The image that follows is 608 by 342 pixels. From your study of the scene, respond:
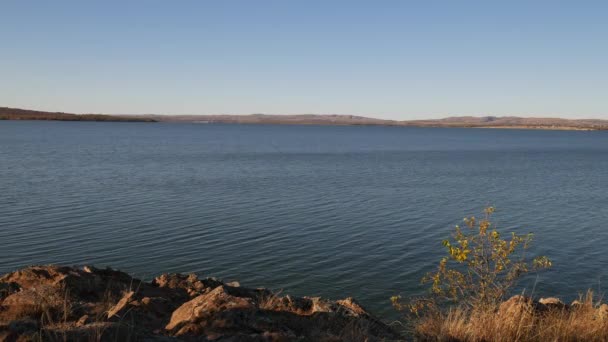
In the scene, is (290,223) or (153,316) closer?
(153,316)

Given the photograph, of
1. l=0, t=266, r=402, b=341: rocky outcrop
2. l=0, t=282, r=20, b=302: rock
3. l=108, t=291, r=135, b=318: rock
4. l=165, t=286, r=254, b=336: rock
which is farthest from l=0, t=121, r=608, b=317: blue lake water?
l=108, t=291, r=135, b=318: rock

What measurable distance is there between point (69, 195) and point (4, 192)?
5564 mm

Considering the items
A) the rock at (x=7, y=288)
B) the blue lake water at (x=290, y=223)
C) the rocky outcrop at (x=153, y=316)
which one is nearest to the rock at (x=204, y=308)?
the rocky outcrop at (x=153, y=316)

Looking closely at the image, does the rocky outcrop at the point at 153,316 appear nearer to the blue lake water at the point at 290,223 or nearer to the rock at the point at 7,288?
the rock at the point at 7,288

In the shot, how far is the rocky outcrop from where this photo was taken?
755 centimetres

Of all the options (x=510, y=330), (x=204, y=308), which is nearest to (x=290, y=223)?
(x=204, y=308)

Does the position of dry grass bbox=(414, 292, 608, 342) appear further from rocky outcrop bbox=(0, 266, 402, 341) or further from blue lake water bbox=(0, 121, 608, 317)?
blue lake water bbox=(0, 121, 608, 317)

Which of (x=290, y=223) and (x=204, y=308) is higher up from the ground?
(x=204, y=308)

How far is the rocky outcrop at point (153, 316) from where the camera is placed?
24.8 feet

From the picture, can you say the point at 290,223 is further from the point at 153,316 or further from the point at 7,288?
the point at 153,316

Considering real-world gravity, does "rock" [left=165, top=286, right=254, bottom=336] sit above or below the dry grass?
above

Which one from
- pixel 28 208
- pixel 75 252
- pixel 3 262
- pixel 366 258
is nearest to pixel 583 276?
pixel 366 258

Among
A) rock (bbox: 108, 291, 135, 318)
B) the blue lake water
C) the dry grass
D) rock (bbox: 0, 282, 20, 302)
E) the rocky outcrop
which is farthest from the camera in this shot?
the blue lake water

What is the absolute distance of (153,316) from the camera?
10.1 m
